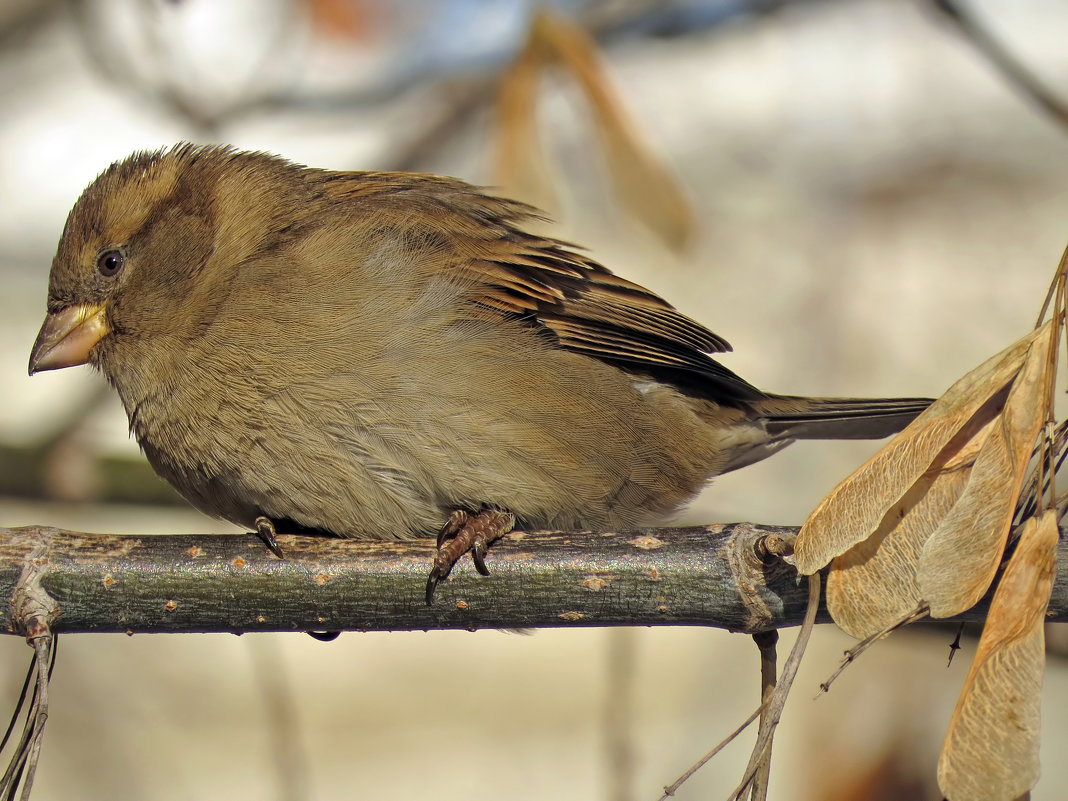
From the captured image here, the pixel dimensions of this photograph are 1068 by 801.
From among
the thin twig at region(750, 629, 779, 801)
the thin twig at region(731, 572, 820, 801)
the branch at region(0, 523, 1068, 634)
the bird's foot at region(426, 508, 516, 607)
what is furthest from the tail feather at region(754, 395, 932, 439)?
the thin twig at region(731, 572, 820, 801)

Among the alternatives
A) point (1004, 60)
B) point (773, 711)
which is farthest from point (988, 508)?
point (1004, 60)

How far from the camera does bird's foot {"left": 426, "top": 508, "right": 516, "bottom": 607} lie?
279cm

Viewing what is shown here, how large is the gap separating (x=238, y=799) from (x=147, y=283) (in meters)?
3.79

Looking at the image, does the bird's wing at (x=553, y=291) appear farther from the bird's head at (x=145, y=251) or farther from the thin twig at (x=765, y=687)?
the thin twig at (x=765, y=687)

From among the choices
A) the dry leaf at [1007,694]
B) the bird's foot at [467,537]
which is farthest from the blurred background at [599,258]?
the dry leaf at [1007,694]

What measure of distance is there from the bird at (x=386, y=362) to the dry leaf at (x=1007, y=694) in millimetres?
1346

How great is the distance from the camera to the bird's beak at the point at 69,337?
3.66 metres

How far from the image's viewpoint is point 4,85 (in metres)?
8.22

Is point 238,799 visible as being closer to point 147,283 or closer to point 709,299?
point 147,283

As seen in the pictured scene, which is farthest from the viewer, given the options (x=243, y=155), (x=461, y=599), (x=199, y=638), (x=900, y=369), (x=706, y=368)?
(x=900, y=369)

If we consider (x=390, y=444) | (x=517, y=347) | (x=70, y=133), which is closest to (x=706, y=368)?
(x=517, y=347)

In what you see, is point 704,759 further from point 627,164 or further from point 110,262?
point 110,262

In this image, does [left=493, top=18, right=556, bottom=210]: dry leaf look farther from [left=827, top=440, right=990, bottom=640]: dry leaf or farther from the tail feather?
[left=827, top=440, right=990, bottom=640]: dry leaf

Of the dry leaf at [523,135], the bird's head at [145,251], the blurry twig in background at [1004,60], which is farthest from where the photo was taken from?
the dry leaf at [523,135]
